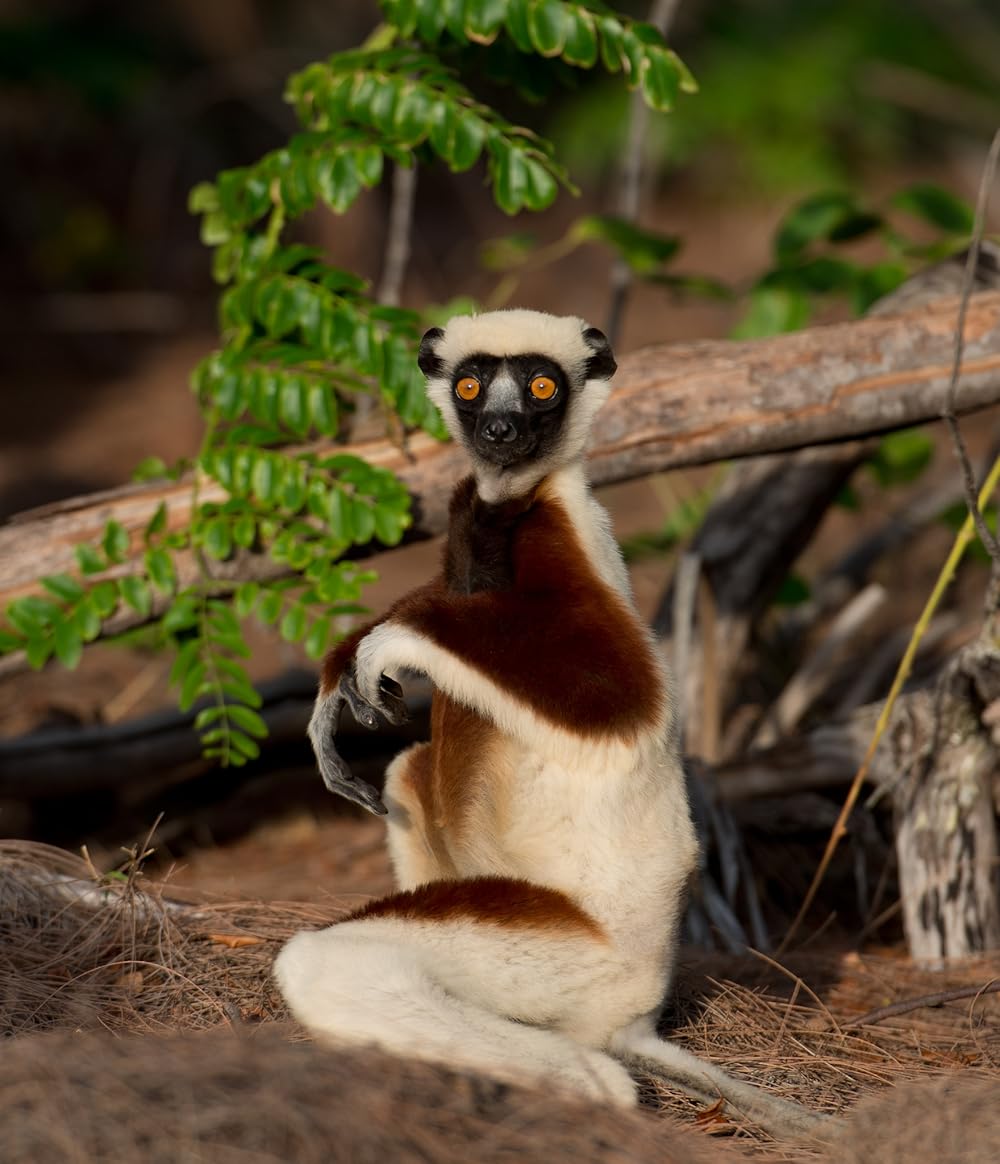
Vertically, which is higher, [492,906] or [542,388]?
[542,388]

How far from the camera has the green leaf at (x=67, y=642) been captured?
440 cm

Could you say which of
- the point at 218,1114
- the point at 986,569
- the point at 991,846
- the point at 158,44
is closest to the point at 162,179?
the point at 158,44

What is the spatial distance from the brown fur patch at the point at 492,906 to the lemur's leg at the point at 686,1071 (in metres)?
0.34

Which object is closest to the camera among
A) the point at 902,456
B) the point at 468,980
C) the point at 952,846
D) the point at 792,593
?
the point at 468,980

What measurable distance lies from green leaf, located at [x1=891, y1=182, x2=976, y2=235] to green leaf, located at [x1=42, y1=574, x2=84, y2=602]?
134 inches

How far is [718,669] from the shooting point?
5.91 m

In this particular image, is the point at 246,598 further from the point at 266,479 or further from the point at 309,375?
the point at 309,375

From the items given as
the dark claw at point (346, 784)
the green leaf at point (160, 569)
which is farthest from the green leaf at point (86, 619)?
the dark claw at point (346, 784)

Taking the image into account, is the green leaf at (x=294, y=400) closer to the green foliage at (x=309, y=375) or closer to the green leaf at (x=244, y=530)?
the green foliage at (x=309, y=375)

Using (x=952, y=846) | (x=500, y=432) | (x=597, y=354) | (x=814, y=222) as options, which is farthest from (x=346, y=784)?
(x=814, y=222)

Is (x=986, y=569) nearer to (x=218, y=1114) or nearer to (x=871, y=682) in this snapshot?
(x=871, y=682)

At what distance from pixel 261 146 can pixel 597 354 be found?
11161 mm

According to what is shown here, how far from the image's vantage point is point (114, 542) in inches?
176

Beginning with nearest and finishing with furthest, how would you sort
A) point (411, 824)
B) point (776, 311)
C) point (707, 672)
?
point (411, 824) → point (776, 311) → point (707, 672)
